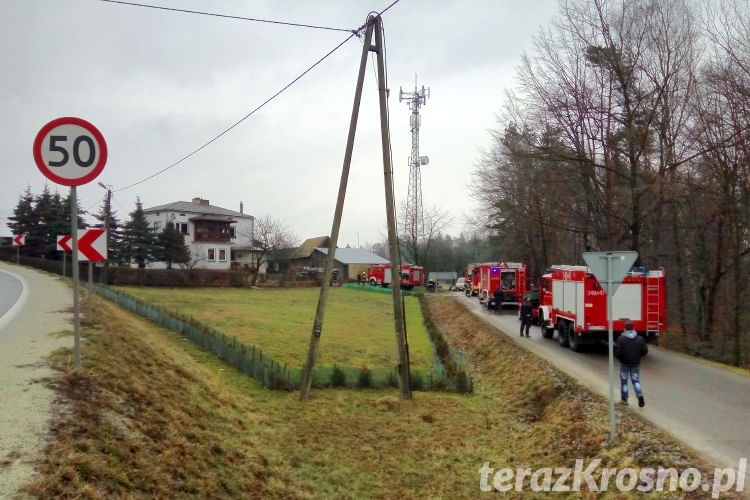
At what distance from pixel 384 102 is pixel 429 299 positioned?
36.1 metres

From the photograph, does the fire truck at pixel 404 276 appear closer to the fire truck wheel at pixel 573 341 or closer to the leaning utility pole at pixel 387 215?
the fire truck wheel at pixel 573 341

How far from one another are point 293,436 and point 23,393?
15.2 ft

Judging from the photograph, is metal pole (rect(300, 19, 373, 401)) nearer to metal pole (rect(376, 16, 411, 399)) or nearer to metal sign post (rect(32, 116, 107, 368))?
metal pole (rect(376, 16, 411, 399))

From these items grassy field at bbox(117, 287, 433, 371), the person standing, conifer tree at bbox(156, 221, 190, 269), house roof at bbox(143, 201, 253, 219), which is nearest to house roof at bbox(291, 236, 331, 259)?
house roof at bbox(143, 201, 253, 219)

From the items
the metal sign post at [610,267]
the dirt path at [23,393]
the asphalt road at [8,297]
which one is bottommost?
the dirt path at [23,393]

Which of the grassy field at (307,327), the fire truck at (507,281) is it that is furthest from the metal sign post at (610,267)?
the fire truck at (507,281)

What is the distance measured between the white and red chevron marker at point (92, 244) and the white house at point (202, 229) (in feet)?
171

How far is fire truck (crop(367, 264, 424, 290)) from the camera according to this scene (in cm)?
5844

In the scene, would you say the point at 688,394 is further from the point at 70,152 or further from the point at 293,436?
the point at 70,152

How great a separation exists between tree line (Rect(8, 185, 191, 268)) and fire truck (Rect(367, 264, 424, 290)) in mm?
20612

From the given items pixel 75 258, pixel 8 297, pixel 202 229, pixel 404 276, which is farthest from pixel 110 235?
pixel 75 258

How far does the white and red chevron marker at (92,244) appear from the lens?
13047 millimetres

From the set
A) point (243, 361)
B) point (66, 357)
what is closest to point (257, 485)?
point (66, 357)

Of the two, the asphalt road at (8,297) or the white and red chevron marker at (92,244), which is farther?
the asphalt road at (8,297)
